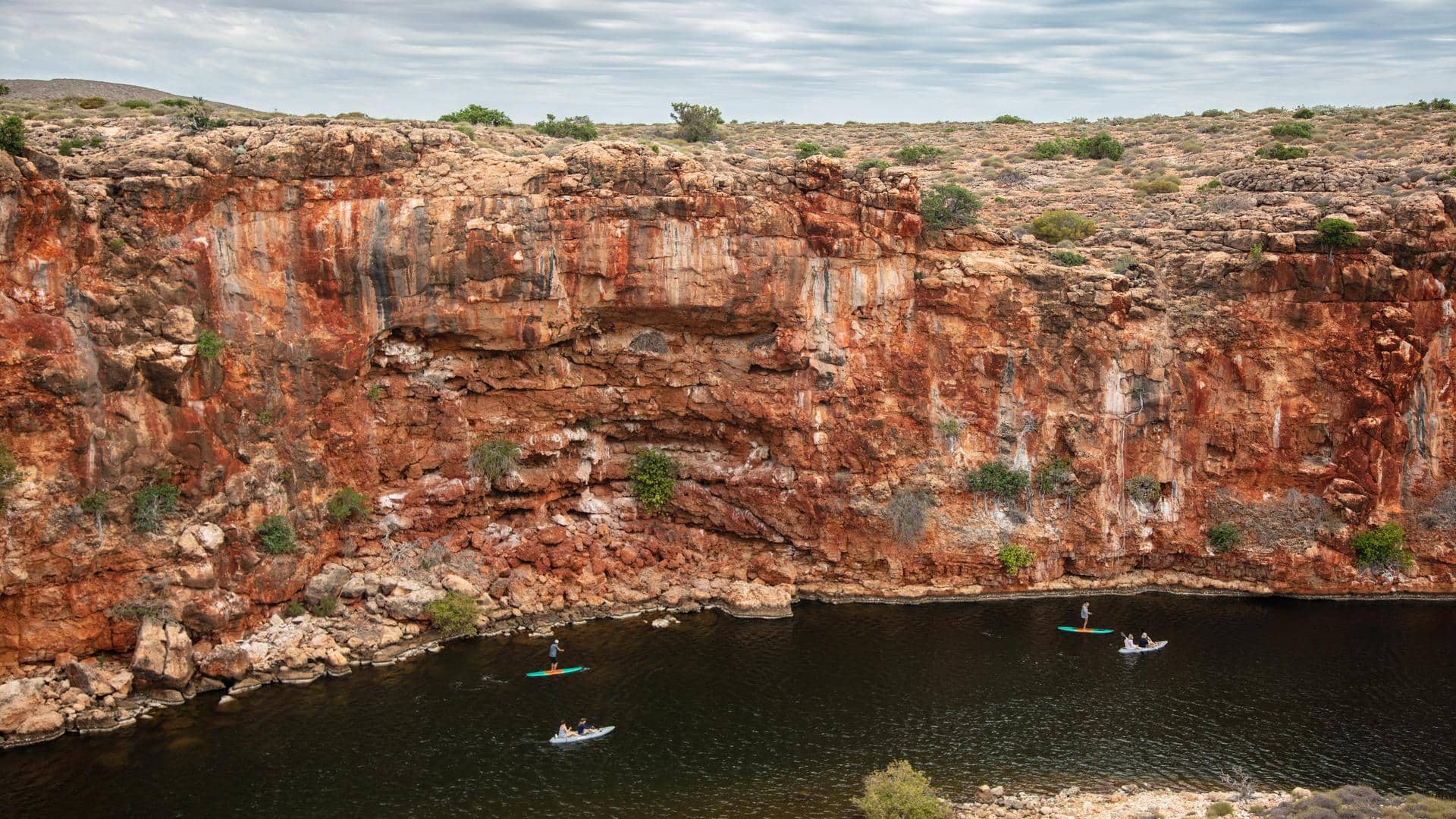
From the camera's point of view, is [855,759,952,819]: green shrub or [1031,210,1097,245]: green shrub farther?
[1031,210,1097,245]: green shrub

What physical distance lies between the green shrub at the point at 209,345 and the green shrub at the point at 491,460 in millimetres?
9821

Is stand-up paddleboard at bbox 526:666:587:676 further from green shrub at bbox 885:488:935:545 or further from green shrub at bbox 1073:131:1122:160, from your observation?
green shrub at bbox 1073:131:1122:160

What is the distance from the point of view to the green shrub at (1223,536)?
4141 cm

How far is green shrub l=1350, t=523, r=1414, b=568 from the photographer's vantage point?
40.9 m

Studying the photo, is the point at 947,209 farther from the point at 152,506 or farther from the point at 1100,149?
the point at 152,506

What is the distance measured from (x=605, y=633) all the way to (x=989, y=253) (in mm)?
20822

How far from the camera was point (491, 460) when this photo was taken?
4050 centimetres

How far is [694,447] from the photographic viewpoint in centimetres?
4366

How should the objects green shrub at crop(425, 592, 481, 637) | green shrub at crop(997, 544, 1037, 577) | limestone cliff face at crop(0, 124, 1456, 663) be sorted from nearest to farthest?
1. limestone cliff face at crop(0, 124, 1456, 663)
2. green shrub at crop(425, 592, 481, 637)
3. green shrub at crop(997, 544, 1037, 577)

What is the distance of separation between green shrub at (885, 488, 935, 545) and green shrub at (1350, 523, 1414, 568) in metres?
16.6

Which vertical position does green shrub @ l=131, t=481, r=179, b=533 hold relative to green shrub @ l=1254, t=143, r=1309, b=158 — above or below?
below

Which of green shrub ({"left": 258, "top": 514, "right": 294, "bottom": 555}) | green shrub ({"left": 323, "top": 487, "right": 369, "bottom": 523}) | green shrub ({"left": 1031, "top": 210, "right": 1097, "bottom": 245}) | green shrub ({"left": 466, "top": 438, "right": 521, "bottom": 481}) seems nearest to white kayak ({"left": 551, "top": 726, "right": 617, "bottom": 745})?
green shrub ({"left": 258, "top": 514, "right": 294, "bottom": 555})

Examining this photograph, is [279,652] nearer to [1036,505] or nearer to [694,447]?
[694,447]

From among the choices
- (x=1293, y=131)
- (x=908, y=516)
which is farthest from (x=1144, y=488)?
(x=1293, y=131)
